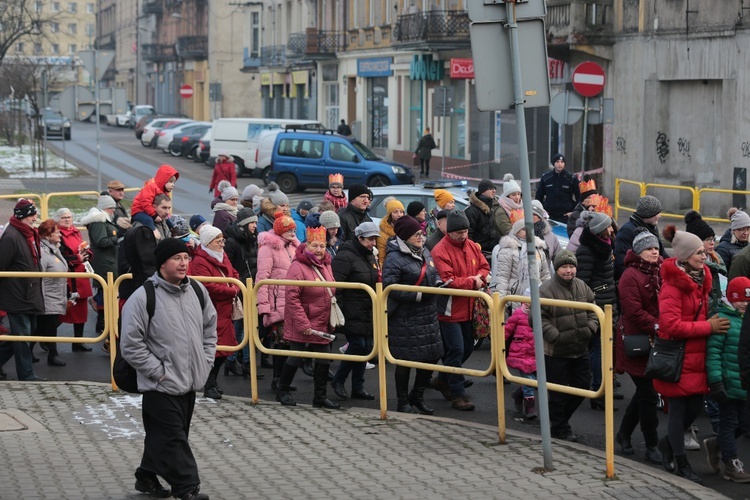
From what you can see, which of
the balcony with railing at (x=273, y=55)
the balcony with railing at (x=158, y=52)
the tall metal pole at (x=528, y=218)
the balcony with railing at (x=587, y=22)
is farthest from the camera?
the balcony with railing at (x=158, y=52)

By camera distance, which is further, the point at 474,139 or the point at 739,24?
the point at 474,139

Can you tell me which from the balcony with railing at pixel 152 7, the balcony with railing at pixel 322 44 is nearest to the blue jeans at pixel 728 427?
the balcony with railing at pixel 322 44

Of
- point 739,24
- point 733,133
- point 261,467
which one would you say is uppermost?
point 739,24

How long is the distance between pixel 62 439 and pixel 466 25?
3695 centimetres

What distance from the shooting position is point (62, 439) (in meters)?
9.85

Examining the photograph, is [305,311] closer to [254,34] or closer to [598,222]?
[598,222]

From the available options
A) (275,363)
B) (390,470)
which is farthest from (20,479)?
(275,363)

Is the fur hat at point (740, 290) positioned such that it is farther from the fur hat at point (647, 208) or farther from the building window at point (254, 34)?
the building window at point (254, 34)

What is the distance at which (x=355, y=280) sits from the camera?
1141 cm

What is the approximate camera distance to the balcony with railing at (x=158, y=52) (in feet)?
320

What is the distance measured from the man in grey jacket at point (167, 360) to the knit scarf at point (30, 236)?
5.07 meters

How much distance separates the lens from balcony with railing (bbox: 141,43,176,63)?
97438mm

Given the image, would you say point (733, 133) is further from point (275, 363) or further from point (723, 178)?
point (275, 363)

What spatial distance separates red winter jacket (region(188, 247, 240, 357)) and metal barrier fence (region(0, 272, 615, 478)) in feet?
0.25
